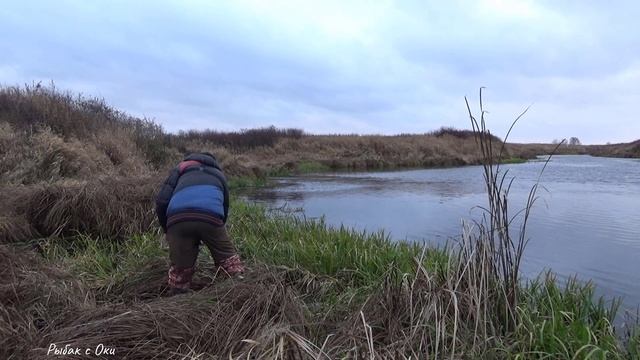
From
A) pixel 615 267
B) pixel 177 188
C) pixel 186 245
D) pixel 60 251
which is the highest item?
pixel 177 188

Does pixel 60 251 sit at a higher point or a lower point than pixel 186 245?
lower

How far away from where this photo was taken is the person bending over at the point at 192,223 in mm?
5141

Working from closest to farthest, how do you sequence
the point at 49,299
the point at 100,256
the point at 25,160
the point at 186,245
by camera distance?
the point at 49,299, the point at 186,245, the point at 100,256, the point at 25,160

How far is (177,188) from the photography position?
17.6 feet

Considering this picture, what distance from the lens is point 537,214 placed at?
43.6ft

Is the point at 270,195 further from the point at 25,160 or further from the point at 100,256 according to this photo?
the point at 100,256

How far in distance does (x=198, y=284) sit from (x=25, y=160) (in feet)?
26.0

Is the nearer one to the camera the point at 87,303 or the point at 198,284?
the point at 87,303

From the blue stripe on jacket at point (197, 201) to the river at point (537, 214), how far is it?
96.7 inches

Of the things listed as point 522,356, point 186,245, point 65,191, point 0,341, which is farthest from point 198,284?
point 65,191

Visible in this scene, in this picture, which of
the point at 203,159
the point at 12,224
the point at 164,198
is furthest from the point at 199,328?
the point at 12,224

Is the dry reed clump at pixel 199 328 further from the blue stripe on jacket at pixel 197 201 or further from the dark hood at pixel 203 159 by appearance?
the dark hood at pixel 203 159

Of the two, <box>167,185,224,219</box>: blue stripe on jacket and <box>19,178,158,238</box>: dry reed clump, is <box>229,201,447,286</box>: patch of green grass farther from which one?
<box>19,178,158,238</box>: dry reed clump

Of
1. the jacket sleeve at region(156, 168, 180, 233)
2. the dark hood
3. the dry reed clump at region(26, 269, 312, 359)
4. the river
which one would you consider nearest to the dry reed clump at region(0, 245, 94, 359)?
the dry reed clump at region(26, 269, 312, 359)
